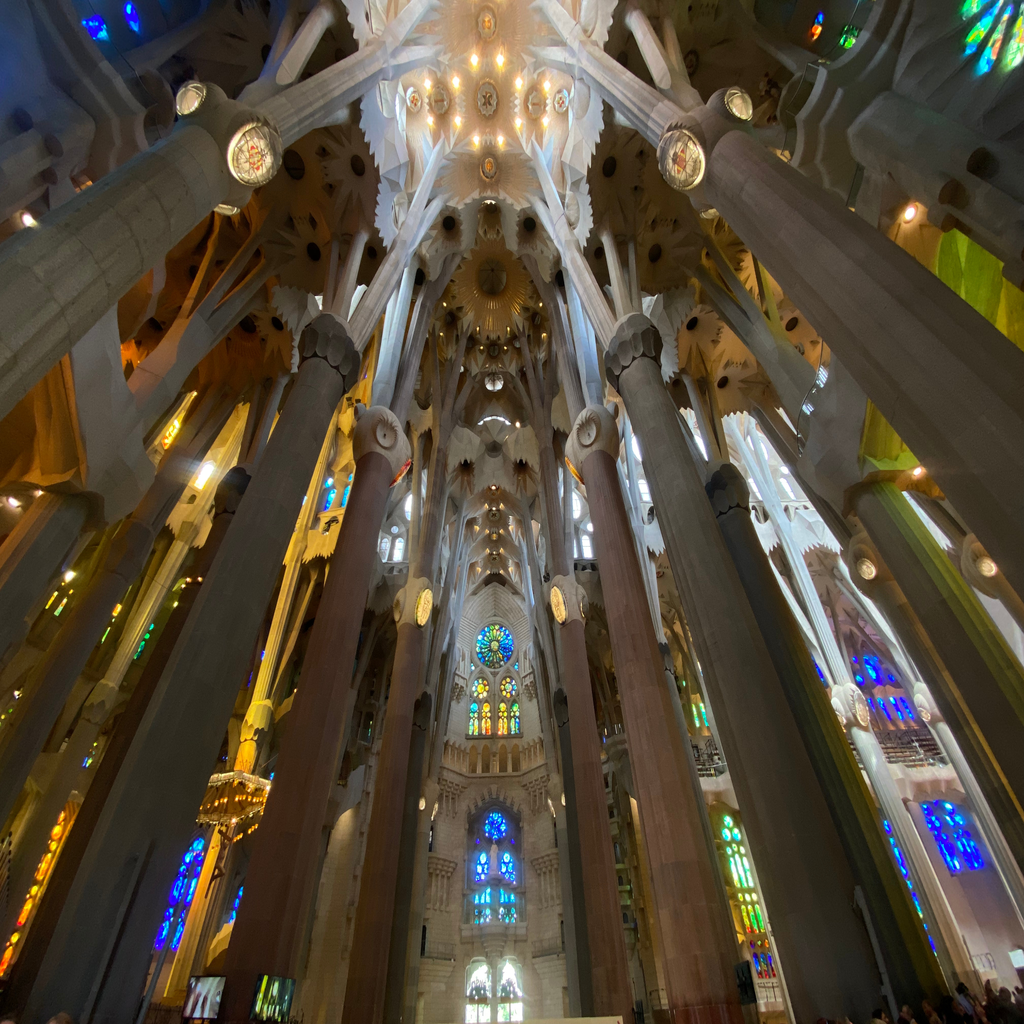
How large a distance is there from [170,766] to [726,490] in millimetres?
9650

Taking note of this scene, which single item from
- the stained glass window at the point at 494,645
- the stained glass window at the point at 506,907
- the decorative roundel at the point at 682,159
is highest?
the stained glass window at the point at 494,645

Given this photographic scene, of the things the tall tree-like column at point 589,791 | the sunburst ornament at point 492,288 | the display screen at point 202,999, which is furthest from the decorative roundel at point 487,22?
the display screen at point 202,999

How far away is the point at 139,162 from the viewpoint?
4.80 meters

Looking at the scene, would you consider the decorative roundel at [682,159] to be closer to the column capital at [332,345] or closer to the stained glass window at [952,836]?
the column capital at [332,345]

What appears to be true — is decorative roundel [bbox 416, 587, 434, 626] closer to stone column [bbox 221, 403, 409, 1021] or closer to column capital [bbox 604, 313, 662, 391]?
stone column [bbox 221, 403, 409, 1021]

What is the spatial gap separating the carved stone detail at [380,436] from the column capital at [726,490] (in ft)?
19.6

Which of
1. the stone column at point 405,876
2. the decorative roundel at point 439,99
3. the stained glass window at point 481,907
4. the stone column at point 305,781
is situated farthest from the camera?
the stained glass window at point 481,907

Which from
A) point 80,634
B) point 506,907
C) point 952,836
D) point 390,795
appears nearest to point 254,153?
point 80,634

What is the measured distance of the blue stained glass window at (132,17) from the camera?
29.1 ft

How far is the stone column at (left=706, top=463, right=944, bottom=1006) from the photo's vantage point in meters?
6.53

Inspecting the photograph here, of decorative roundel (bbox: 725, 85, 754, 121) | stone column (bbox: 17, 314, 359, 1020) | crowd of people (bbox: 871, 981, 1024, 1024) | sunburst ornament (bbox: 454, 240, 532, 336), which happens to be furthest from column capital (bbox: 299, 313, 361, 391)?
sunburst ornament (bbox: 454, 240, 532, 336)

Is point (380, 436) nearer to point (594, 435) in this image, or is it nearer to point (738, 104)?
point (594, 435)

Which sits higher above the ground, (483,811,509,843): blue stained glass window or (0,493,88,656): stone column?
(483,811,509,843): blue stained glass window

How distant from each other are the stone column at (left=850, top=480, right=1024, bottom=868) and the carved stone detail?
768cm
